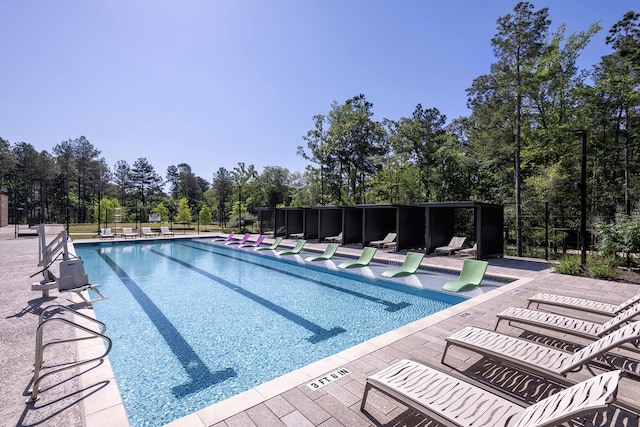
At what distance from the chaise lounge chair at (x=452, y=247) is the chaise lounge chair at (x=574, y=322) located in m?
8.35

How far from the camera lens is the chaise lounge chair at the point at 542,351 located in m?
2.53

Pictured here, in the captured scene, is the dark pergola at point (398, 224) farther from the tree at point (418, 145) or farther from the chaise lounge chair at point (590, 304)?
the tree at point (418, 145)

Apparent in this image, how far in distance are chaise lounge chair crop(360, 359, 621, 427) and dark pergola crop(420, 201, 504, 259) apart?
9439 mm

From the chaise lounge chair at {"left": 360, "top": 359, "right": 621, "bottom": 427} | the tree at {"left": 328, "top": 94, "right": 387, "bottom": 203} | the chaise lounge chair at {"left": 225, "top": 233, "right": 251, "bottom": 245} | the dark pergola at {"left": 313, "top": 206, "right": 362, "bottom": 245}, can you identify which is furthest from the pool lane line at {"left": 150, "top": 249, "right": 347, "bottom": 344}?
the tree at {"left": 328, "top": 94, "right": 387, "bottom": 203}

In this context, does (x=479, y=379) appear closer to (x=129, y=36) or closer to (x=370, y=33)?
(x=129, y=36)

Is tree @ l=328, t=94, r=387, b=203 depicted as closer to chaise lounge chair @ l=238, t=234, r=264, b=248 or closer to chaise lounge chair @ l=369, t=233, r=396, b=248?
chaise lounge chair @ l=369, t=233, r=396, b=248

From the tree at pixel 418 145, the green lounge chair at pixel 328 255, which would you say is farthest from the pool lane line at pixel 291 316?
the tree at pixel 418 145

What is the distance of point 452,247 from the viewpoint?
41.8ft

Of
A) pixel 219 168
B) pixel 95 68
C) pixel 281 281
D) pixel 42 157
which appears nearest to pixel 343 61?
pixel 95 68

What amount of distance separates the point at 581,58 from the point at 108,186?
6194cm

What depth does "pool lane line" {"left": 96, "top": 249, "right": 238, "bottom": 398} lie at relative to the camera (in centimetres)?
400

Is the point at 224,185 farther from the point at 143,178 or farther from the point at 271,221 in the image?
the point at 271,221

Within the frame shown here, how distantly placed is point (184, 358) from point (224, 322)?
4.84 feet

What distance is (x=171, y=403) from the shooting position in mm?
3602
